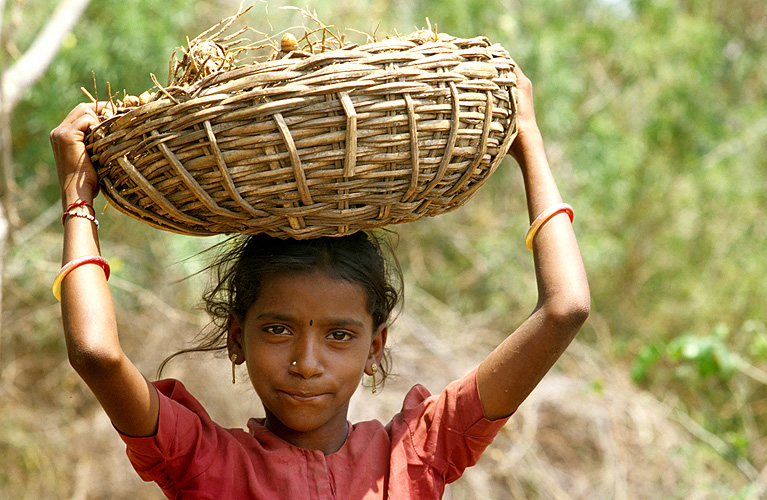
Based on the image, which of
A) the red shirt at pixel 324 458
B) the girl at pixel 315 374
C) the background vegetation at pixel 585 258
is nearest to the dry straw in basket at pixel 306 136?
the girl at pixel 315 374

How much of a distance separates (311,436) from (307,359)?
0.22 m

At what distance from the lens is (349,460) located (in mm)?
1556

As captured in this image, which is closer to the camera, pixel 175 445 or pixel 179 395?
pixel 175 445

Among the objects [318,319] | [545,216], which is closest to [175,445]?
[318,319]

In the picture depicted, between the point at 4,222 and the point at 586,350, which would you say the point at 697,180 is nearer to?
the point at 586,350

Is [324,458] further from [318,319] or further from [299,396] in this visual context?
[318,319]

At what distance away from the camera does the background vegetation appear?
3.93m

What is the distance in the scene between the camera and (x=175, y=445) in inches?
54.2

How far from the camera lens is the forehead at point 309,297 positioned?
1509 mm

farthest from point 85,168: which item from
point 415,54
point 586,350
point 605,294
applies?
point 605,294

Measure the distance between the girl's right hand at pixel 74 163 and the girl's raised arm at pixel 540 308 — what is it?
76 cm

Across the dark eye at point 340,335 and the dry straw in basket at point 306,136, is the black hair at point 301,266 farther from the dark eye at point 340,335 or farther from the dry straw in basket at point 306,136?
the dry straw in basket at point 306,136

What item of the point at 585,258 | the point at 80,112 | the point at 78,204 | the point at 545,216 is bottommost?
the point at 585,258

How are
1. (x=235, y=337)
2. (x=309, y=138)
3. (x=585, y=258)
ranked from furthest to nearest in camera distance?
1. (x=585, y=258)
2. (x=235, y=337)
3. (x=309, y=138)
